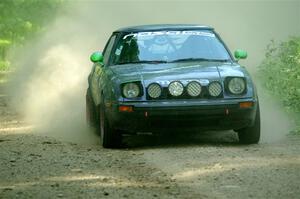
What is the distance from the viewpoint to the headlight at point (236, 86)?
32.2 feet

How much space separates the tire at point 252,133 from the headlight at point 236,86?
0.40 meters

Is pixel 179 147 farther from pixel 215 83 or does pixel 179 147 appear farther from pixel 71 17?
pixel 71 17

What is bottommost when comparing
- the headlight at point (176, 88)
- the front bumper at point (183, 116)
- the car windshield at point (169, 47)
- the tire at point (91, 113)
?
the tire at point (91, 113)

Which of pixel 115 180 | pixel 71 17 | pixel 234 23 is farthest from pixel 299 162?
pixel 71 17

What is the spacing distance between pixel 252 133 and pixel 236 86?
0.72 metres

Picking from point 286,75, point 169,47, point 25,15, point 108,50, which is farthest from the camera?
point 25,15

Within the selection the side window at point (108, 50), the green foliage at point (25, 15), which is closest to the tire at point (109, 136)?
the side window at point (108, 50)

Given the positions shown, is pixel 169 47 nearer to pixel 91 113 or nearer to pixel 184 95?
pixel 184 95

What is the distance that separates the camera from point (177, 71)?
33.0 ft

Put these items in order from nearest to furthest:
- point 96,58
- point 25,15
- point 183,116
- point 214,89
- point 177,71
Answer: point 183,116 → point 214,89 → point 177,71 → point 96,58 → point 25,15

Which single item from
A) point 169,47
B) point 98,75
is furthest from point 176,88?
point 98,75

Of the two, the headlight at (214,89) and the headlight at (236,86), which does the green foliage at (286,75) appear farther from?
the headlight at (214,89)

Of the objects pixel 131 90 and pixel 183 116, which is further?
pixel 131 90

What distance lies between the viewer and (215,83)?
9781 mm
